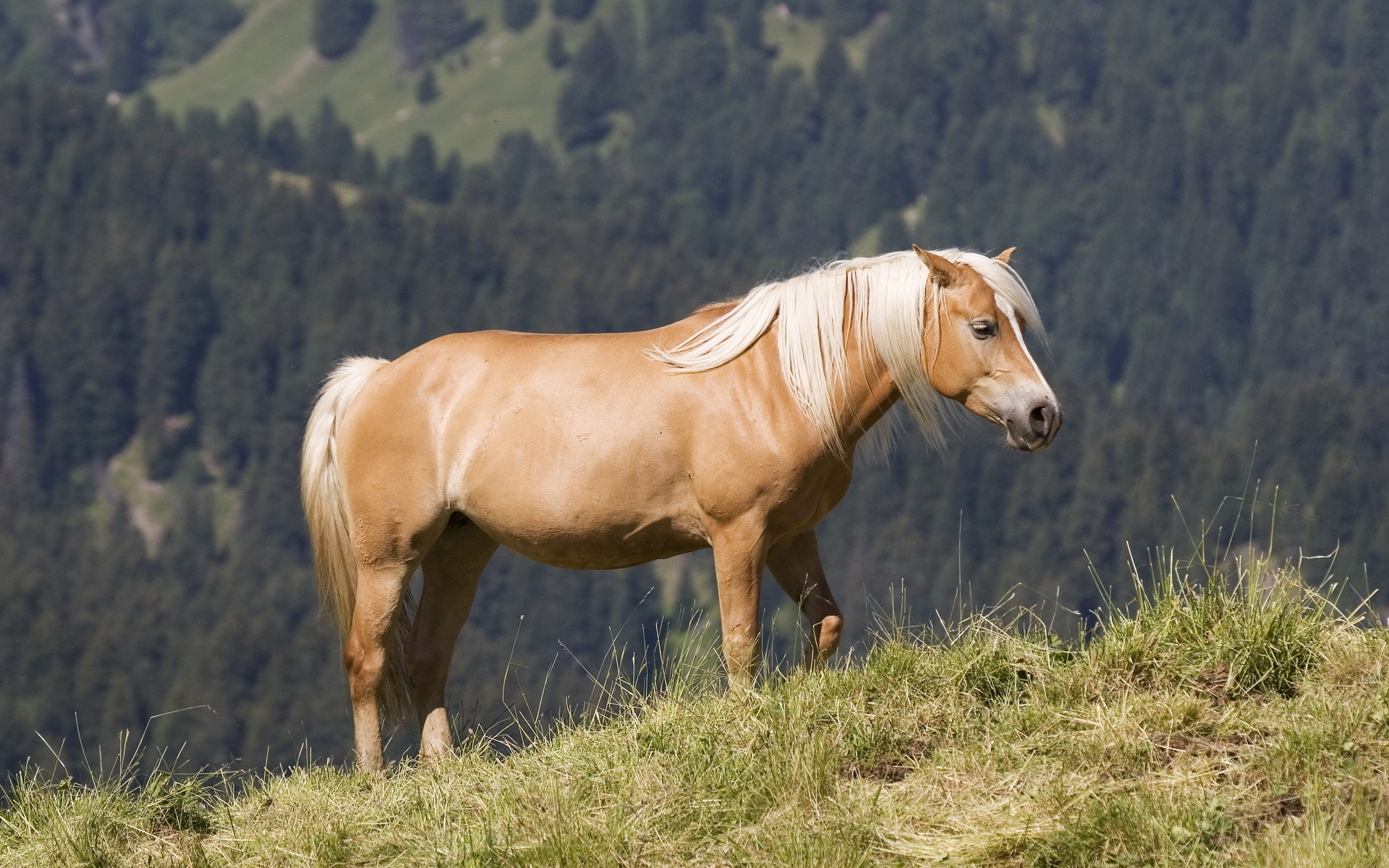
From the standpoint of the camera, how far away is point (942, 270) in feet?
26.1

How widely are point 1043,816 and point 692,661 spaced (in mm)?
2438

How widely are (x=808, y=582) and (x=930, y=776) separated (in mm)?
2348

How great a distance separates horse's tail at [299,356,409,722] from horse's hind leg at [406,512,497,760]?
8 centimetres

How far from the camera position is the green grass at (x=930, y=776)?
5.43 meters

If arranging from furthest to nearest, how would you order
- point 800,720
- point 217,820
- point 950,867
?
point 217,820, point 800,720, point 950,867

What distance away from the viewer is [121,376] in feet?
632

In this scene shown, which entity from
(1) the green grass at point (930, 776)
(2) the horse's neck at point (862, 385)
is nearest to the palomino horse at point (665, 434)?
(2) the horse's neck at point (862, 385)

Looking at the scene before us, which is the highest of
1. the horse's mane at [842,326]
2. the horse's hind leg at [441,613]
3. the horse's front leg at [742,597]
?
the horse's mane at [842,326]

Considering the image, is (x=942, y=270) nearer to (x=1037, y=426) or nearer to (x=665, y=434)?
(x=1037, y=426)

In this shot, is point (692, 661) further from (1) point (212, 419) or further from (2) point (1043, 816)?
(1) point (212, 419)

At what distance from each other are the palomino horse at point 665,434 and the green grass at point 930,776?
90cm

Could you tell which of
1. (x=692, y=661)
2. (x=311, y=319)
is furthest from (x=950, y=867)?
(x=311, y=319)

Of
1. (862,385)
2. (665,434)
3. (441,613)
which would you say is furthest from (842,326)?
(441,613)

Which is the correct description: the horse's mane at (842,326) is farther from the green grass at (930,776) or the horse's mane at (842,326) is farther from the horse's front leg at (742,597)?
the green grass at (930,776)
